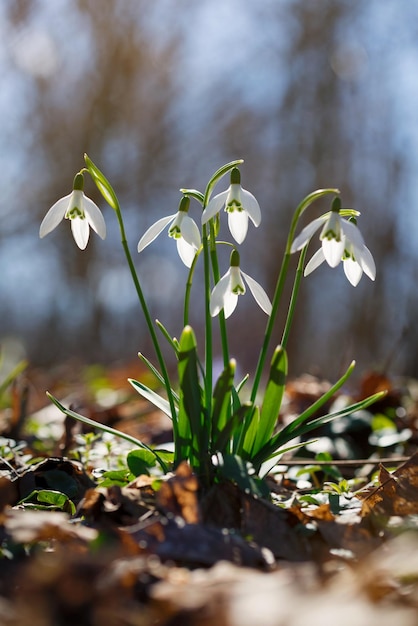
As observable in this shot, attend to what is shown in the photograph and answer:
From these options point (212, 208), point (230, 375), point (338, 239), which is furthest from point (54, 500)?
point (338, 239)

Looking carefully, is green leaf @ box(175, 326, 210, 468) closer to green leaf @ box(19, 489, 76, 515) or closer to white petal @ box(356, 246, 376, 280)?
green leaf @ box(19, 489, 76, 515)

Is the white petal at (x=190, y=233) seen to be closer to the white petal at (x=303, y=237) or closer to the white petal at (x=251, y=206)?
the white petal at (x=251, y=206)

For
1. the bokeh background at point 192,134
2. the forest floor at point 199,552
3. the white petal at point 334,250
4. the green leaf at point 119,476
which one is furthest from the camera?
the bokeh background at point 192,134

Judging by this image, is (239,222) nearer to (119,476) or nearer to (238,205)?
(238,205)

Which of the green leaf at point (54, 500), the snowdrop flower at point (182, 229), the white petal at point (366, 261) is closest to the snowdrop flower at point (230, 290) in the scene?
the snowdrop flower at point (182, 229)

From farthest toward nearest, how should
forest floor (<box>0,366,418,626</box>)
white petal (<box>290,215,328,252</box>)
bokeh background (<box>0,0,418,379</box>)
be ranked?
bokeh background (<box>0,0,418,379</box>)
white petal (<box>290,215,328,252</box>)
forest floor (<box>0,366,418,626</box>)

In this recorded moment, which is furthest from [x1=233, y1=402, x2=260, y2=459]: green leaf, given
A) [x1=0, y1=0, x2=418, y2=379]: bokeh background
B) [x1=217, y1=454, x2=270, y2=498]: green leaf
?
[x1=0, y1=0, x2=418, y2=379]: bokeh background
